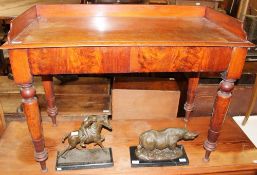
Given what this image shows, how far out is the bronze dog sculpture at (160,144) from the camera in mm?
1141

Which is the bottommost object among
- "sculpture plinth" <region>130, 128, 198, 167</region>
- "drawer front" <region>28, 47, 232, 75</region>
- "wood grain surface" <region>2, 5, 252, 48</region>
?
"sculpture plinth" <region>130, 128, 198, 167</region>

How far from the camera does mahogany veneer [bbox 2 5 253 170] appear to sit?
0.83m

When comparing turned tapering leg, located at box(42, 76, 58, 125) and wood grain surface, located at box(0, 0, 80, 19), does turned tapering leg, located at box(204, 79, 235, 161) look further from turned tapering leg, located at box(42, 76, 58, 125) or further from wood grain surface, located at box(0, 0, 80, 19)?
wood grain surface, located at box(0, 0, 80, 19)

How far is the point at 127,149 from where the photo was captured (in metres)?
1.24

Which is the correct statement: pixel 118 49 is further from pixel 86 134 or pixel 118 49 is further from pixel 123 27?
pixel 86 134

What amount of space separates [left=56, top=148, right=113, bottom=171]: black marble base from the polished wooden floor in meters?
0.02

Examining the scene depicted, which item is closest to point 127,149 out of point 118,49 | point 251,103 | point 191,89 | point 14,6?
point 191,89

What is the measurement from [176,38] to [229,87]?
0.90 feet

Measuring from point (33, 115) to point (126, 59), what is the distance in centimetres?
39

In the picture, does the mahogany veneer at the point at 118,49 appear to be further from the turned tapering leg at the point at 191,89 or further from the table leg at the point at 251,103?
the table leg at the point at 251,103

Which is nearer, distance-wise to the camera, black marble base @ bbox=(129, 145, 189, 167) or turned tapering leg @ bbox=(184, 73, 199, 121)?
black marble base @ bbox=(129, 145, 189, 167)

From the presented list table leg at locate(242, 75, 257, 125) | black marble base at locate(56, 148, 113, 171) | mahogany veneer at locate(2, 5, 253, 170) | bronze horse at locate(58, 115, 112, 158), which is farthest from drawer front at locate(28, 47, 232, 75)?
table leg at locate(242, 75, 257, 125)

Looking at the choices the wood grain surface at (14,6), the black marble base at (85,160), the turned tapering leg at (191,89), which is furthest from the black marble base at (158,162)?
the wood grain surface at (14,6)

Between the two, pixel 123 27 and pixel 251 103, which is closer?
pixel 123 27
